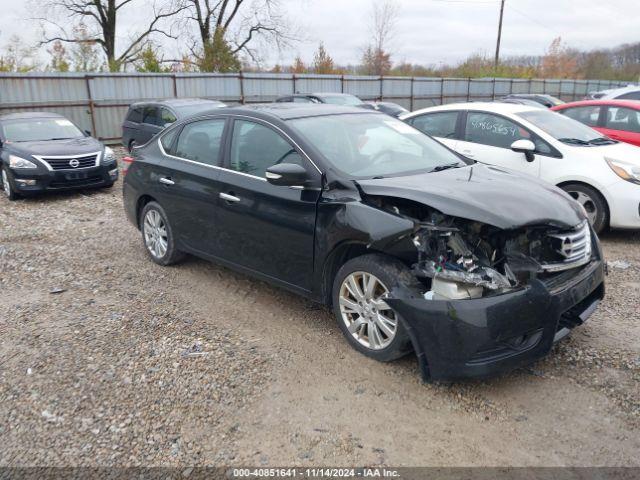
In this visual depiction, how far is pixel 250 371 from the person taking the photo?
11.9 feet

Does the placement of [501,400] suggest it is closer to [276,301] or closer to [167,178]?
[276,301]

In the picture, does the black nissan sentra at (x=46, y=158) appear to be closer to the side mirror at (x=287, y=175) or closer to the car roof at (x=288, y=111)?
the car roof at (x=288, y=111)

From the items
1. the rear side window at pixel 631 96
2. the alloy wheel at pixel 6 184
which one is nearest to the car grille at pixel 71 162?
the alloy wheel at pixel 6 184

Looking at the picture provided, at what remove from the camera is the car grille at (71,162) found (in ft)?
30.1

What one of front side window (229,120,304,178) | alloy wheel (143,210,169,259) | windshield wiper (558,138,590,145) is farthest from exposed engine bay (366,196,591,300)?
windshield wiper (558,138,590,145)

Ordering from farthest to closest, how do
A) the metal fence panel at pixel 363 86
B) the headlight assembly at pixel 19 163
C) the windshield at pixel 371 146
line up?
the metal fence panel at pixel 363 86
the headlight assembly at pixel 19 163
the windshield at pixel 371 146

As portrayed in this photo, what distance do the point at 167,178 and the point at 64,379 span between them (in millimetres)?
2303

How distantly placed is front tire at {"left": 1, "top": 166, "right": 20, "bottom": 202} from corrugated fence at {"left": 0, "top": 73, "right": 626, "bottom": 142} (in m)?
6.98

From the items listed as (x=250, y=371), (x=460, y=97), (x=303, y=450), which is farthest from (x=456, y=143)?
(x=460, y=97)

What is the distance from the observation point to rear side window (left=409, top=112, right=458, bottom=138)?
764 centimetres

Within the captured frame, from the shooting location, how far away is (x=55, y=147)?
9.60 meters

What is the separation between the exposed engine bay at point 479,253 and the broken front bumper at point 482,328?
130 millimetres

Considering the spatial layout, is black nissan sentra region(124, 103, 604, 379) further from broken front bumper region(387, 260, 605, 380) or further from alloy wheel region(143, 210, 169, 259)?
alloy wheel region(143, 210, 169, 259)

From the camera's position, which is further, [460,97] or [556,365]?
[460,97]
